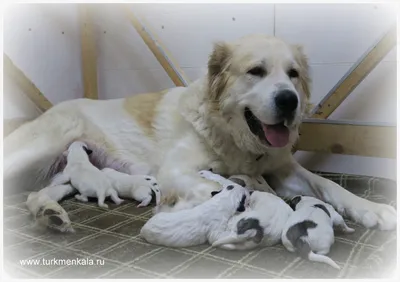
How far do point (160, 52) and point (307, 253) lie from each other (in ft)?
6.46

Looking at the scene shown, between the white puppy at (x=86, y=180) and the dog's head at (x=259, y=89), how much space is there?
625mm

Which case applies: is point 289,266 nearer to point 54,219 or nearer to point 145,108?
point 54,219

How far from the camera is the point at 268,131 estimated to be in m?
Result: 1.72

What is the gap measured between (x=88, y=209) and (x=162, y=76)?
157cm

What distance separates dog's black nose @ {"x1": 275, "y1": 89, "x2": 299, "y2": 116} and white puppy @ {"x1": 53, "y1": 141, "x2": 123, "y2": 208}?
2.85 feet

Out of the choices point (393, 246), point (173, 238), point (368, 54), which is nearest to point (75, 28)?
point (368, 54)

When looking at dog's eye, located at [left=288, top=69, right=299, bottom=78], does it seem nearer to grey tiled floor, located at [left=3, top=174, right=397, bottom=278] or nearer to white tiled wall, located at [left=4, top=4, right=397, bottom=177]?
white tiled wall, located at [left=4, top=4, right=397, bottom=177]

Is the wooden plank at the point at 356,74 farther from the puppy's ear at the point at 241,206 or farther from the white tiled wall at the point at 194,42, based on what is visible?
the puppy's ear at the point at 241,206

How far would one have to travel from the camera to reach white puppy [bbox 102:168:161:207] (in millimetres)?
1826

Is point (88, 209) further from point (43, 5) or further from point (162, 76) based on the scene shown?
point (43, 5)

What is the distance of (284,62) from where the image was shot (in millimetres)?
1736

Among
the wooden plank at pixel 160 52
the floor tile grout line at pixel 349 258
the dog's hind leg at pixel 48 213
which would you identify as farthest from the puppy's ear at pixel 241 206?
the wooden plank at pixel 160 52

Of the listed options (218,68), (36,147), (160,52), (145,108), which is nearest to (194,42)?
(160,52)

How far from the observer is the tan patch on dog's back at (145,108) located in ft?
7.45
